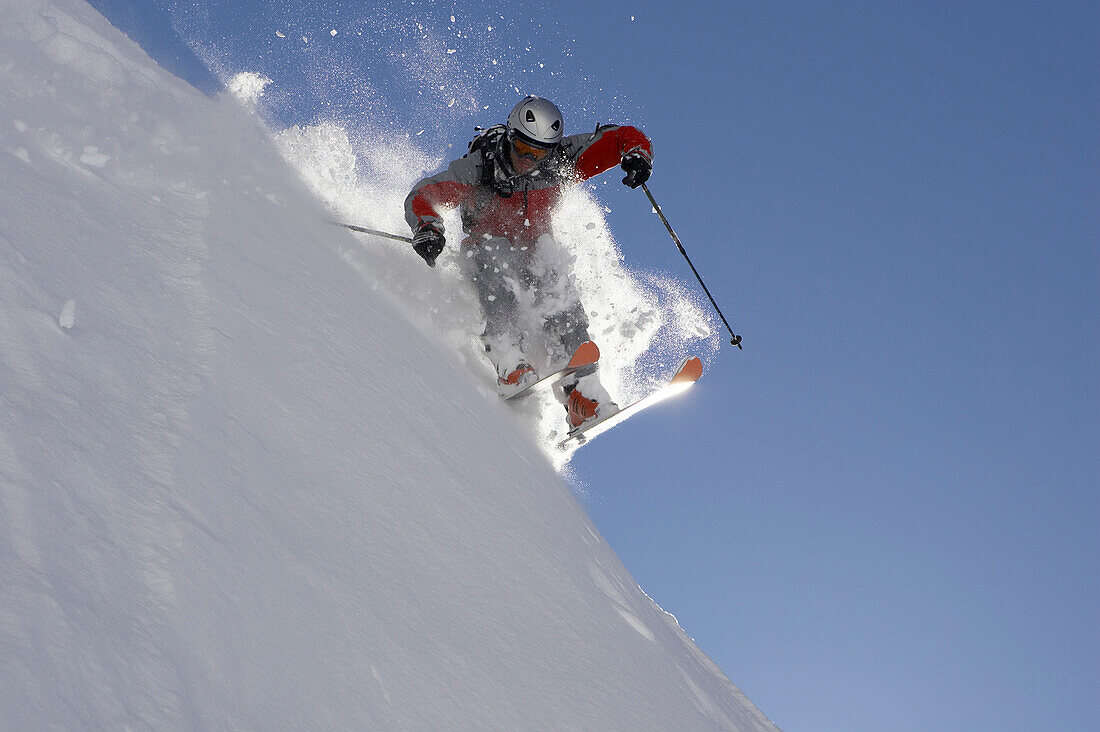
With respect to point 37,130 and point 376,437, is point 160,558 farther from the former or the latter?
point 37,130

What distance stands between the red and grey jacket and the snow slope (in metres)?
1.95

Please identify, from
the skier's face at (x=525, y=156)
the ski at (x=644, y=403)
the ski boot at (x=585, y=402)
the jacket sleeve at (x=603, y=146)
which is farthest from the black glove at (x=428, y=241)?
the ski at (x=644, y=403)

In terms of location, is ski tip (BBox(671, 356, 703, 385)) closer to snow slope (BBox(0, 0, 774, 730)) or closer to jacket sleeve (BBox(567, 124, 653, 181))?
jacket sleeve (BBox(567, 124, 653, 181))

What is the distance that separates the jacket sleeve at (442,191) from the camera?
5145 millimetres

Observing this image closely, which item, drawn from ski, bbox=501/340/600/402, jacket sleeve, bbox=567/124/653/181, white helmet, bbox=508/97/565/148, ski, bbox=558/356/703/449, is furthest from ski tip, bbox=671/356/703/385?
white helmet, bbox=508/97/565/148

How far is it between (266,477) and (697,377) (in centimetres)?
403

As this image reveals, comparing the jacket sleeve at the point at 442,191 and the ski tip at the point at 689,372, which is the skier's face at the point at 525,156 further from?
the ski tip at the point at 689,372

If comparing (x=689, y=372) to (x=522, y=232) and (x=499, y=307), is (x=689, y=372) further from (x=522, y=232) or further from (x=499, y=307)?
(x=522, y=232)

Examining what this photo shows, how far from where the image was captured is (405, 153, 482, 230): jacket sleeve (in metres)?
5.14

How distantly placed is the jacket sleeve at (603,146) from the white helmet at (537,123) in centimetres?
38

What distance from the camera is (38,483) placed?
3.59 ft

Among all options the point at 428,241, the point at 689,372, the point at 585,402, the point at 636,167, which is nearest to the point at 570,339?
the point at 585,402

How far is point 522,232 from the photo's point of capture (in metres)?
5.68

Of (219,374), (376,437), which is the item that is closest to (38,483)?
(219,374)
